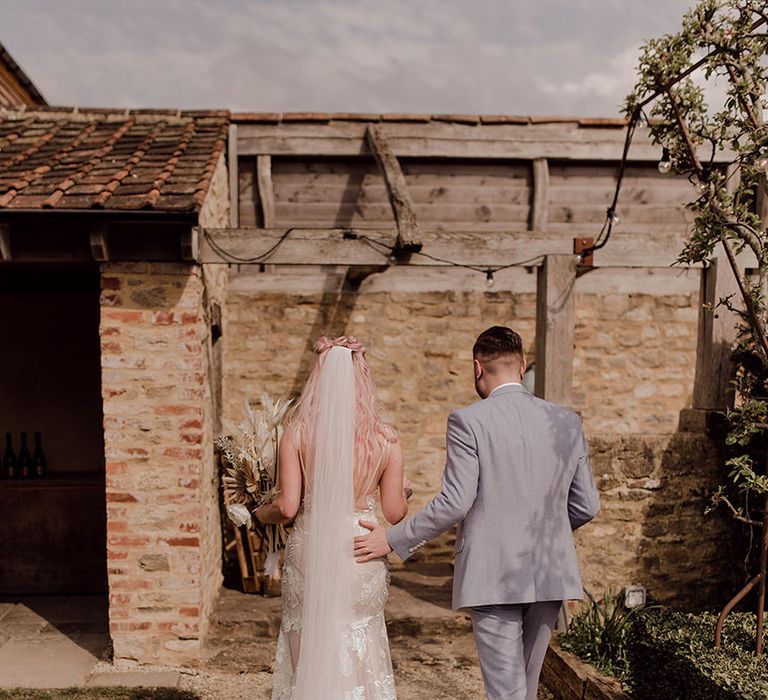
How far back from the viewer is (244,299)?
292 inches

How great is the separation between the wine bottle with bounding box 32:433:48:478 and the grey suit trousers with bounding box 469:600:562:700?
5531 mm

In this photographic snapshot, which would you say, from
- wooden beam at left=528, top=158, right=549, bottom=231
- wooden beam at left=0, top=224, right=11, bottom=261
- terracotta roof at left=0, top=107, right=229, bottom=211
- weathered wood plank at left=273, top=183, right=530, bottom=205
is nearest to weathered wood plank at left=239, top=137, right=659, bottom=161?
wooden beam at left=528, top=158, right=549, bottom=231

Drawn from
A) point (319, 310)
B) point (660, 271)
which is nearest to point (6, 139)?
point (319, 310)

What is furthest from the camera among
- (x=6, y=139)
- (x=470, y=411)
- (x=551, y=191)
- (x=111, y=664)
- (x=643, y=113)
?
(x=551, y=191)

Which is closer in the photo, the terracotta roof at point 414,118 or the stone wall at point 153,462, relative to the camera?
the stone wall at point 153,462

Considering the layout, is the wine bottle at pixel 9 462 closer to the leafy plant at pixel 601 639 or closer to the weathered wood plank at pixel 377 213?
the weathered wood plank at pixel 377 213

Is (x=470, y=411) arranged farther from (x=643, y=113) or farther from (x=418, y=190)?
(x=418, y=190)

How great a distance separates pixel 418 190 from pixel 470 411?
16.2 ft

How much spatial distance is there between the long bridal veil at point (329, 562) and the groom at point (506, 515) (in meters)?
0.26

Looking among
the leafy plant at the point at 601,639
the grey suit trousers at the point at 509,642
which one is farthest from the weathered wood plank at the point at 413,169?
the grey suit trousers at the point at 509,642

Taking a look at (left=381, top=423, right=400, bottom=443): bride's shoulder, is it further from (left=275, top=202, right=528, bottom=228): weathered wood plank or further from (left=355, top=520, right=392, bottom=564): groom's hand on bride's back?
(left=275, top=202, right=528, bottom=228): weathered wood plank

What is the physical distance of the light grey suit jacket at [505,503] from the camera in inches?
122

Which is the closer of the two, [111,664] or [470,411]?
[470,411]

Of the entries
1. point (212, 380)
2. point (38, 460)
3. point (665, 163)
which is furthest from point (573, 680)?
point (38, 460)
